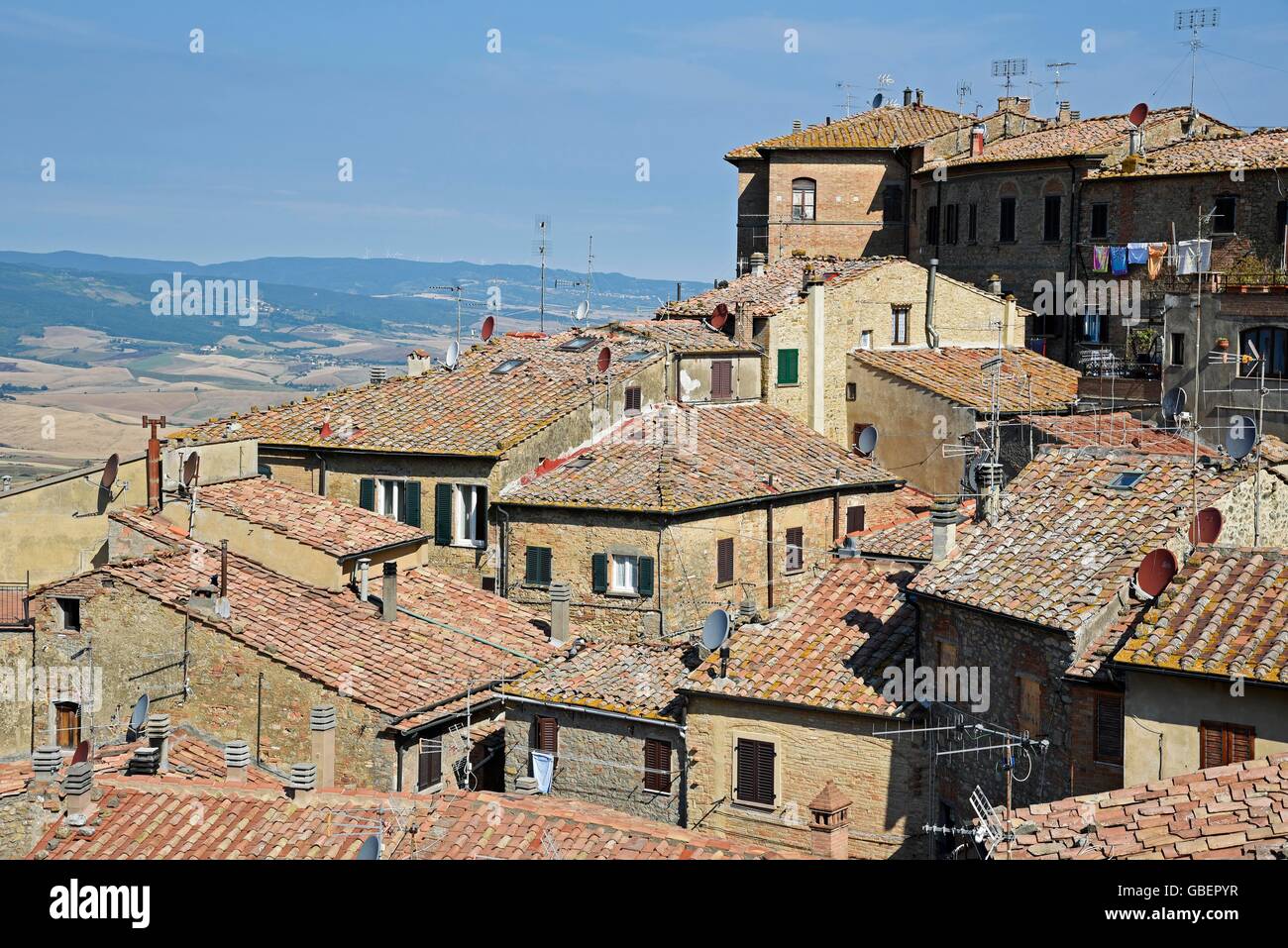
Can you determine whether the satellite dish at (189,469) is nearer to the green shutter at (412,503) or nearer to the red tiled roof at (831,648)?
the green shutter at (412,503)

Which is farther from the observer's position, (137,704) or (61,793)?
(137,704)

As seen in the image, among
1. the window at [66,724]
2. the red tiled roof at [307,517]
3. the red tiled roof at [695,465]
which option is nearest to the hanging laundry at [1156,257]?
the red tiled roof at [695,465]

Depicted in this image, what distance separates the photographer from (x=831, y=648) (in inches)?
1059

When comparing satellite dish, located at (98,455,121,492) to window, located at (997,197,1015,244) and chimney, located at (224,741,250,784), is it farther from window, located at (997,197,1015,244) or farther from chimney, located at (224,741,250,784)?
window, located at (997,197,1015,244)

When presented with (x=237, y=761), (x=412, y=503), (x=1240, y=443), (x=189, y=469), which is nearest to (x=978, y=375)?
(x=412, y=503)

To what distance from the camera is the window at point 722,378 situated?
139 feet

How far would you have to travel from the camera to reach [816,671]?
2631cm

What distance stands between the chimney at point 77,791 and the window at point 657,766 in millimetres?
8659

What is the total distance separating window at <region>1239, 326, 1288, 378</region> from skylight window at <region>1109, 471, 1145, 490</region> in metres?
12.8

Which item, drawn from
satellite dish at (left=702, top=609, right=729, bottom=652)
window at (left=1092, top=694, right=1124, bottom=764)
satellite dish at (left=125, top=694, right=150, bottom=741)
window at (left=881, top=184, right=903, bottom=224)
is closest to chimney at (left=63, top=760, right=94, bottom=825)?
satellite dish at (left=125, top=694, right=150, bottom=741)

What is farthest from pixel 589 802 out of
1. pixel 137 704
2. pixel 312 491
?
pixel 312 491
